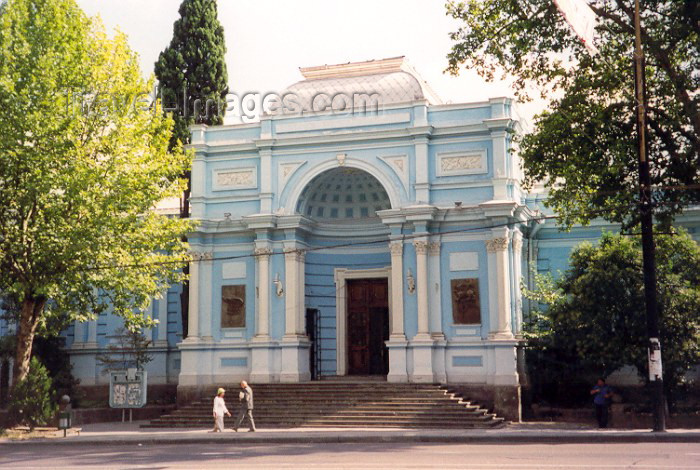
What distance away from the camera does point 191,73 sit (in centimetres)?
3284

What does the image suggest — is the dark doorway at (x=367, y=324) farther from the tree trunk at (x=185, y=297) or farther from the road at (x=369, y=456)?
the road at (x=369, y=456)

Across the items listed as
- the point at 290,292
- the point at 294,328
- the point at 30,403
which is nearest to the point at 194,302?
the point at 290,292

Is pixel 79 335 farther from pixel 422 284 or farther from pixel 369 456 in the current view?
pixel 369 456

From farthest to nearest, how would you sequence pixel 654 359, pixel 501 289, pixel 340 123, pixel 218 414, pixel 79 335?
pixel 79 335, pixel 340 123, pixel 501 289, pixel 218 414, pixel 654 359

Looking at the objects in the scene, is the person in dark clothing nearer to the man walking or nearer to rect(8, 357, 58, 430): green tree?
the man walking

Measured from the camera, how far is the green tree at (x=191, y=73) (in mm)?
32719

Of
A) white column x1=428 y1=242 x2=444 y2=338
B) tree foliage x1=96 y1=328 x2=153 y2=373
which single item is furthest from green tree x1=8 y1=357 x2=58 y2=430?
white column x1=428 y1=242 x2=444 y2=338

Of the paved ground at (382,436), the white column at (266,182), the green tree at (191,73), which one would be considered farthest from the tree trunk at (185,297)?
the paved ground at (382,436)

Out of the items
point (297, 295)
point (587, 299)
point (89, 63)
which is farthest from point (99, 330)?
point (587, 299)

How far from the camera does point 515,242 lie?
28312mm

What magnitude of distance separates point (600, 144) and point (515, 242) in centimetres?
616

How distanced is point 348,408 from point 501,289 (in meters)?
5.96

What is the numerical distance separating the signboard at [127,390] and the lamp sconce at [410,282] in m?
8.75

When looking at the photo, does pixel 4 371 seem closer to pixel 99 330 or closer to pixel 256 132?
pixel 99 330
